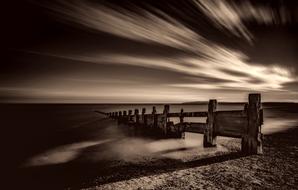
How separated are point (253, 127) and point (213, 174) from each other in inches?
91.3

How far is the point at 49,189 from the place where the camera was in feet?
16.3

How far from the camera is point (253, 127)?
6211mm

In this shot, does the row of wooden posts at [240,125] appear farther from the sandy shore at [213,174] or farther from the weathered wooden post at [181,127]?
the weathered wooden post at [181,127]

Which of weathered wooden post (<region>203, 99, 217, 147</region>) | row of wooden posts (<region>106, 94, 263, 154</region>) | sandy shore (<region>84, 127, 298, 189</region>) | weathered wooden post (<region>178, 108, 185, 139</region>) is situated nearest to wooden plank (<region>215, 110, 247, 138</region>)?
row of wooden posts (<region>106, 94, 263, 154</region>)

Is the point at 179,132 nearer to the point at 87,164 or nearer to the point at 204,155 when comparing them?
the point at 204,155

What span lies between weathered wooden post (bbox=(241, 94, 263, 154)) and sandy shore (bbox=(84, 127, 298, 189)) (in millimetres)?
319

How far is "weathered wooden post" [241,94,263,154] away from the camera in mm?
6188

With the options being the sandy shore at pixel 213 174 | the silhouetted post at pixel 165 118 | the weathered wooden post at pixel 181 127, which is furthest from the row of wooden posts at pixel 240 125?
the silhouetted post at pixel 165 118

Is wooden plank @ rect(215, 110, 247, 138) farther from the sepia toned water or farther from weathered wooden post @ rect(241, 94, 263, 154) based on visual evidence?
the sepia toned water

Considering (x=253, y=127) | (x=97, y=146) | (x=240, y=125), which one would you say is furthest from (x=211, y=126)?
(x=97, y=146)

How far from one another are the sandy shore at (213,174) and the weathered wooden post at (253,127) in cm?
32

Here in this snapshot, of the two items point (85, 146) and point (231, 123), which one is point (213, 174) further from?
point (85, 146)

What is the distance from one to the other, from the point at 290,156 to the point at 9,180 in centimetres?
749

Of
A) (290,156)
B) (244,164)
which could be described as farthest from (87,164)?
(290,156)
